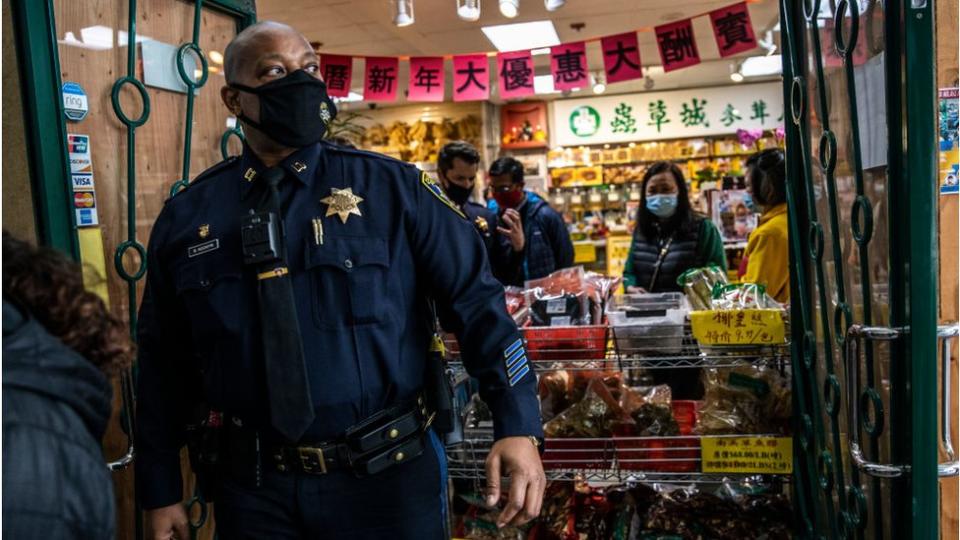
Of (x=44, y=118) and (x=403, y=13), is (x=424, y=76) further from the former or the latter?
(x=44, y=118)

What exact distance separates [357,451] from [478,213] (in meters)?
2.62

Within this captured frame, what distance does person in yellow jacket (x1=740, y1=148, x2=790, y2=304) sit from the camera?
121 inches

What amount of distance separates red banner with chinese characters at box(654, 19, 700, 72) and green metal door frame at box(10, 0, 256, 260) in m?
4.68

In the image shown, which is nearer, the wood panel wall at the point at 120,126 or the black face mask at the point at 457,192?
the wood panel wall at the point at 120,126

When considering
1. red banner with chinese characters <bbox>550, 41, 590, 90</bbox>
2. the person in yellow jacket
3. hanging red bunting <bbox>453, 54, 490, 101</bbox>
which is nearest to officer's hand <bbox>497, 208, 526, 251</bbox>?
the person in yellow jacket

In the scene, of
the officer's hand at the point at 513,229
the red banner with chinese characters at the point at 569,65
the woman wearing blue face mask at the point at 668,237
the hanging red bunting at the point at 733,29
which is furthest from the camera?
the red banner with chinese characters at the point at 569,65


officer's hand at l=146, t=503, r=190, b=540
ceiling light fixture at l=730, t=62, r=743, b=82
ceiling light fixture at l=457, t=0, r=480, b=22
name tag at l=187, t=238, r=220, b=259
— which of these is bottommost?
officer's hand at l=146, t=503, r=190, b=540

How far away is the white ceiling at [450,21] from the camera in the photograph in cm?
616

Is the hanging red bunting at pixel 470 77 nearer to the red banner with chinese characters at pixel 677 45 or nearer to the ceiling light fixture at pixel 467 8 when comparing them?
the red banner with chinese characters at pixel 677 45

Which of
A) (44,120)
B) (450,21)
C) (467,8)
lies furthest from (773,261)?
(450,21)

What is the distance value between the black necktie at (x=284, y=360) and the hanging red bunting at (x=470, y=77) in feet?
16.5

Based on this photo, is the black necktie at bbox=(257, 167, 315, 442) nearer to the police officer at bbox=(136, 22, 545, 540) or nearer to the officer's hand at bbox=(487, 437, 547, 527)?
the police officer at bbox=(136, 22, 545, 540)

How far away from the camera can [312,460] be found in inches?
58.2

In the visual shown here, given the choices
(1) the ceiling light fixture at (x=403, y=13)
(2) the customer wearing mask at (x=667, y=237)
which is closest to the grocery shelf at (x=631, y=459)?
(2) the customer wearing mask at (x=667, y=237)
